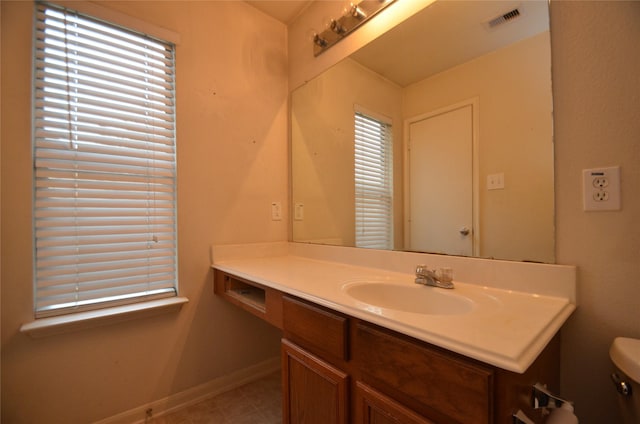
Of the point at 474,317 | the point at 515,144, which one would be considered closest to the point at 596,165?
the point at 515,144

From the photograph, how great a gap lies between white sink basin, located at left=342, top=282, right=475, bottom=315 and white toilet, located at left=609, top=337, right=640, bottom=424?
1.06 ft

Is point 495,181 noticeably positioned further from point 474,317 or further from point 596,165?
point 474,317

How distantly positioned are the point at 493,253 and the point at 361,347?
606 mm

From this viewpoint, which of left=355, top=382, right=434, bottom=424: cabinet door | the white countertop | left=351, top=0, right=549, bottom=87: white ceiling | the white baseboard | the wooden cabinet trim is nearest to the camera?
the white countertop

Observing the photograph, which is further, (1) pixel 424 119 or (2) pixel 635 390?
(1) pixel 424 119

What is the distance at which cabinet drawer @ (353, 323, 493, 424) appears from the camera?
536mm

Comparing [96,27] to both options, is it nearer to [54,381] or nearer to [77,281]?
[77,281]

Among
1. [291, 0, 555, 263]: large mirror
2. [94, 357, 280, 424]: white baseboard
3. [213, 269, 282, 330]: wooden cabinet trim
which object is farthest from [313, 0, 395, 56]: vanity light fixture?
[94, 357, 280, 424]: white baseboard

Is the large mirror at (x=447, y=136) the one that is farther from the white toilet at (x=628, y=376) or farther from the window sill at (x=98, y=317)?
the window sill at (x=98, y=317)

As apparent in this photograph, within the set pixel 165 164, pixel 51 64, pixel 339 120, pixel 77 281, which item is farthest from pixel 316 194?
pixel 51 64

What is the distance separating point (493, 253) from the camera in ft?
3.22

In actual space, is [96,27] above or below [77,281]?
above

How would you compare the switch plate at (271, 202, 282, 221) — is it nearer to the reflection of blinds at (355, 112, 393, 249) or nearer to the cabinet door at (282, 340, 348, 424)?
the reflection of blinds at (355, 112, 393, 249)

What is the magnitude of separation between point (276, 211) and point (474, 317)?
1.41 meters
